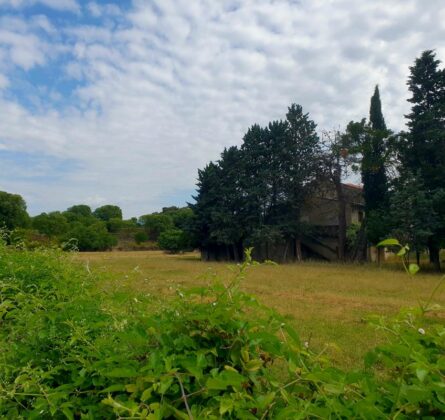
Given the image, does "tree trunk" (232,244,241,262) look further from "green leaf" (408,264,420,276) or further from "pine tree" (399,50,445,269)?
"green leaf" (408,264,420,276)

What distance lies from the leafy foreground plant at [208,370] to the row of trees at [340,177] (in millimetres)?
18715

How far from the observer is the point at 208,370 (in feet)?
4.07

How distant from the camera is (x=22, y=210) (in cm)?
3881

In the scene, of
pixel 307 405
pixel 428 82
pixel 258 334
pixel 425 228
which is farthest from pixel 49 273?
pixel 428 82

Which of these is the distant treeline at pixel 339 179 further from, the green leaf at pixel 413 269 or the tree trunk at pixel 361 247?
the green leaf at pixel 413 269

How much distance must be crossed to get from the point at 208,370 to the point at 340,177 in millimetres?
24999

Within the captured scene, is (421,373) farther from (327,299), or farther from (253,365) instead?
(327,299)

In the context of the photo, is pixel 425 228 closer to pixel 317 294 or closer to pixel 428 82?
pixel 428 82

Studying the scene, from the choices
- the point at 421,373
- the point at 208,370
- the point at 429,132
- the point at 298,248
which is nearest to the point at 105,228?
the point at 298,248

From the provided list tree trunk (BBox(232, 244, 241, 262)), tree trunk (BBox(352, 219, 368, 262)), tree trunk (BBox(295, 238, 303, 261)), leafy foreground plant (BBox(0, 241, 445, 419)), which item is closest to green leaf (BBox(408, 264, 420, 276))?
leafy foreground plant (BBox(0, 241, 445, 419))

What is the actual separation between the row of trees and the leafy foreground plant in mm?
18715

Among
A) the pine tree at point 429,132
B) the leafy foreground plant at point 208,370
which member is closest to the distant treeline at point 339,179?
the pine tree at point 429,132

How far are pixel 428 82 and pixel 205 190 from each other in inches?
604

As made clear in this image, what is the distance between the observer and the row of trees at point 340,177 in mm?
18766
